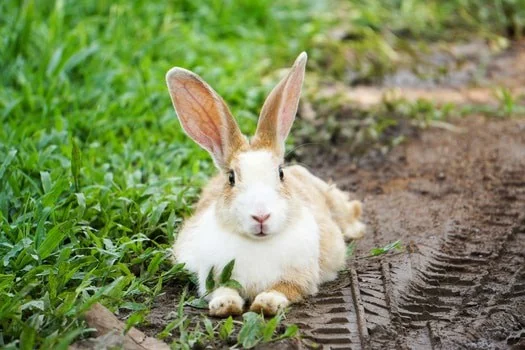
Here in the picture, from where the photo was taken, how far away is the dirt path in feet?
15.4

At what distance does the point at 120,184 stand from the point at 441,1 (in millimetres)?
6012

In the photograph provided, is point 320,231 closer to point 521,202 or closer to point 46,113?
point 521,202

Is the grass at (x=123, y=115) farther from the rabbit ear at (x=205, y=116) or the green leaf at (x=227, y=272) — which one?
the rabbit ear at (x=205, y=116)

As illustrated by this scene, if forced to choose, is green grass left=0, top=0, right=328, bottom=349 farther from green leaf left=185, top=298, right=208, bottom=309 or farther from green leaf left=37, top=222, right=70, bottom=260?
green leaf left=185, top=298, right=208, bottom=309

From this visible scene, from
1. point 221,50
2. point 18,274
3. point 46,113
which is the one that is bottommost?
point 221,50

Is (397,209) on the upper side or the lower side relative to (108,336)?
lower

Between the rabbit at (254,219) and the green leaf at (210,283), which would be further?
the green leaf at (210,283)

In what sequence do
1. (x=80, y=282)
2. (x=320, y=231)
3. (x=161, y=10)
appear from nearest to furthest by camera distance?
(x=80, y=282), (x=320, y=231), (x=161, y=10)

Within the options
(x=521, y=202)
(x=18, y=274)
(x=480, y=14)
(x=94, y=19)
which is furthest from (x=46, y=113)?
(x=480, y=14)

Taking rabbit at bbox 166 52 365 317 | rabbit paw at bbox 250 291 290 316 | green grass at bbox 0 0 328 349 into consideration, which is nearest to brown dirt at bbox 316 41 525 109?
green grass at bbox 0 0 328 349

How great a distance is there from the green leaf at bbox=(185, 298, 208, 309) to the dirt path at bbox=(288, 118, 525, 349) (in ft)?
1.31

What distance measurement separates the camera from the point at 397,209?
650cm

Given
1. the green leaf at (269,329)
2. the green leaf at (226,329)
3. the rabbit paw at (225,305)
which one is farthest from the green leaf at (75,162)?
the green leaf at (269,329)

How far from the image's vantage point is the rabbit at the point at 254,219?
476 cm
